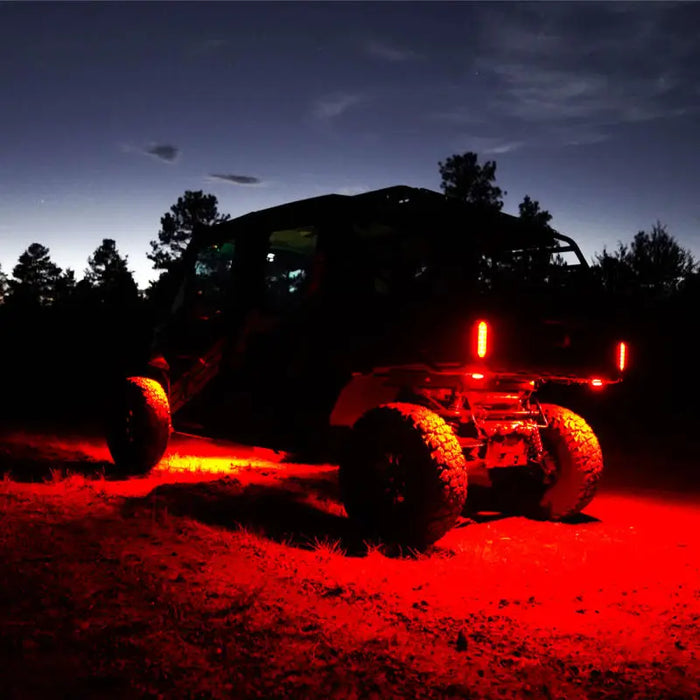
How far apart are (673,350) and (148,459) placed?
48.8ft

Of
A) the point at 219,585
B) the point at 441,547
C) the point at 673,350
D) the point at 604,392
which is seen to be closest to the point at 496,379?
the point at 441,547

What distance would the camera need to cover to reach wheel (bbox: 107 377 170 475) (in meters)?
7.48

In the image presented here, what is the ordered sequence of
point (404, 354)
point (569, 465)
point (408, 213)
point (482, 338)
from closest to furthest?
point (482, 338), point (404, 354), point (408, 213), point (569, 465)

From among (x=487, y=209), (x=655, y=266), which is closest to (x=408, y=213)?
(x=487, y=209)

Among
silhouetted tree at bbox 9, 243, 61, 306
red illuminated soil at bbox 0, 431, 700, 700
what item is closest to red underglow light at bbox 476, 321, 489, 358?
red illuminated soil at bbox 0, 431, 700, 700

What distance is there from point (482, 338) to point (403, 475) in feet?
3.71

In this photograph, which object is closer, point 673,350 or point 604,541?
point 604,541

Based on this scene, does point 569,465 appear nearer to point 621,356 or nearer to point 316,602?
point 621,356

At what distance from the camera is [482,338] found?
504 cm

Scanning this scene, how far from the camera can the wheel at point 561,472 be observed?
20.8 feet

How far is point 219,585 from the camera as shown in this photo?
409 centimetres

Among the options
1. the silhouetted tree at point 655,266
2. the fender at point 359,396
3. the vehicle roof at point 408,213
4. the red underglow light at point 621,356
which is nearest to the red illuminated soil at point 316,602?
the fender at point 359,396

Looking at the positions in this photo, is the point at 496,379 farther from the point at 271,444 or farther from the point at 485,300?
the point at 271,444

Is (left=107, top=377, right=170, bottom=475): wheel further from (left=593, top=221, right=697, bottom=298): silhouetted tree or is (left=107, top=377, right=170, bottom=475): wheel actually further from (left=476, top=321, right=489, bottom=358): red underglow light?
(left=593, top=221, right=697, bottom=298): silhouetted tree
